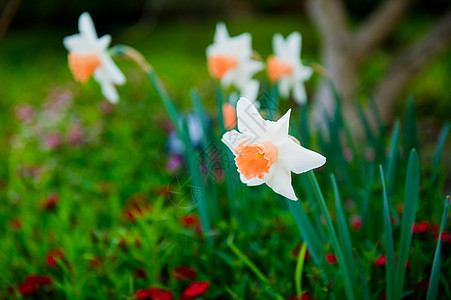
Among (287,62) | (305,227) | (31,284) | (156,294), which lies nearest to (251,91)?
(287,62)

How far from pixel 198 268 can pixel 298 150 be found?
0.57m

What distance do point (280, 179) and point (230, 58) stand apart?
0.61 m

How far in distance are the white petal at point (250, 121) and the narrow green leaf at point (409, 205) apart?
0.24m

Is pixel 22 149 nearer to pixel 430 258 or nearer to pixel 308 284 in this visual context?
pixel 308 284

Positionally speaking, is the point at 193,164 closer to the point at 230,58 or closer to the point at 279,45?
the point at 230,58

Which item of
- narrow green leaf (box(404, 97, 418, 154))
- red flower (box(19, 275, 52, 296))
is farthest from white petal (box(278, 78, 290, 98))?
red flower (box(19, 275, 52, 296))

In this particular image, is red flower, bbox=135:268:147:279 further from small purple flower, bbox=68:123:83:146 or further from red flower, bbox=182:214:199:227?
small purple flower, bbox=68:123:83:146

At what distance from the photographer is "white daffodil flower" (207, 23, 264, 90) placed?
3.71 ft

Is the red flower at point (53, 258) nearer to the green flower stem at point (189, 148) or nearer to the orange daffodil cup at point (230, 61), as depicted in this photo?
the green flower stem at point (189, 148)

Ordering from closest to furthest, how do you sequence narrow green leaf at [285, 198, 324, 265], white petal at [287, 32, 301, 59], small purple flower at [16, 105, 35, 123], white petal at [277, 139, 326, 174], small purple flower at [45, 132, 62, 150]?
1. white petal at [277, 139, 326, 174]
2. narrow green leaf at [285, 198, 324, 265]
3. white petal at [287, 32, 301, 59]
4. small purple flower at [45, 132, 62, 150]
5. small purple flower at [16, 105, 35, 123]

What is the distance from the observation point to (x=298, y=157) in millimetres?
599

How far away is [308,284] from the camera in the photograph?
944mm

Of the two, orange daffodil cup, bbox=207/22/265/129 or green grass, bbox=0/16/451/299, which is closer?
green grass, bbox=0/16/451/299

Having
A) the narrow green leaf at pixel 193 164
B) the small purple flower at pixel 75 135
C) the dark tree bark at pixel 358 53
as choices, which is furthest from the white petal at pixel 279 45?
the dark tree bark at pixel 358 53
